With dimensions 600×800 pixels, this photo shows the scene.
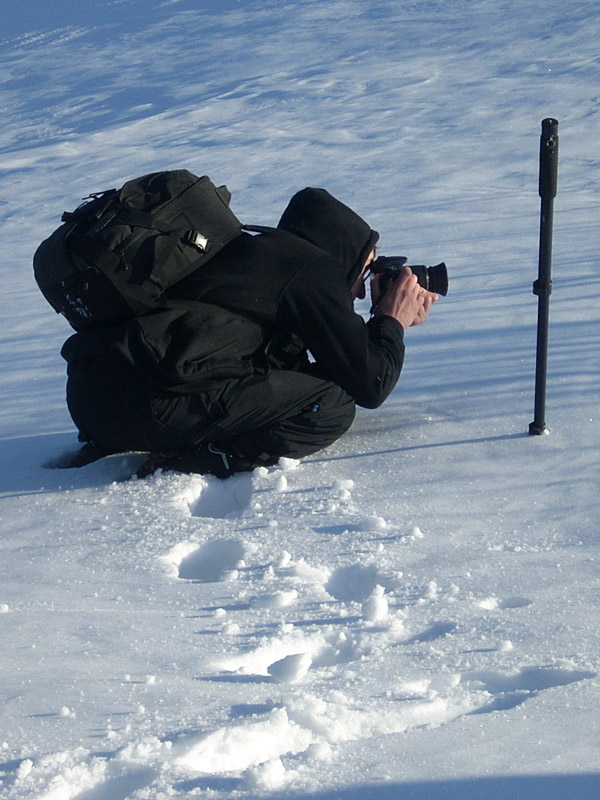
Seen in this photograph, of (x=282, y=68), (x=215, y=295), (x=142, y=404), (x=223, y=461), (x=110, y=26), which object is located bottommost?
(x=223, y=461)

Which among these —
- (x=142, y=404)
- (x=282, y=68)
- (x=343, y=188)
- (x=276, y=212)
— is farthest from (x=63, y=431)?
(x=282, y=68)

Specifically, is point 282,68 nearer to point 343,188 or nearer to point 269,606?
point 343,188

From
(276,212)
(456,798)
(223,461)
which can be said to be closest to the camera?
(456,798)

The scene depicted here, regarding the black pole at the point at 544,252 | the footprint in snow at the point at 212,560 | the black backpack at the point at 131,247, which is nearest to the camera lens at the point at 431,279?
the black pole at the point at 544,252

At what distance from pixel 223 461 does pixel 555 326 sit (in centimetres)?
165

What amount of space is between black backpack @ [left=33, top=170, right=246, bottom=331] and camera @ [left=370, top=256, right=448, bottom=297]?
0.59 m

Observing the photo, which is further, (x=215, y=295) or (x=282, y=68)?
(x=282, y=68)

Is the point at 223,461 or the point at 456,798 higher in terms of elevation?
Result: the point at 223,461

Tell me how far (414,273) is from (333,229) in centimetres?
33

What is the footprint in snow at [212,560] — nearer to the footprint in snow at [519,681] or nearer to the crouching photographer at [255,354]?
the crouching photographer at [255,354]

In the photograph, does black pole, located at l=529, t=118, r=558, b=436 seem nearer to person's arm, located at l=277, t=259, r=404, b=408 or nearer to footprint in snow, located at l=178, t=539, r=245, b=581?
person's arm, located at l=277, t=259, r=404, b=408

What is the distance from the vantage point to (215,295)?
268 cm

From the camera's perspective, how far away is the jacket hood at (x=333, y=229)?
114 inches

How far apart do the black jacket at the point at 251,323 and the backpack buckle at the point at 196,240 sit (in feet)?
0.25
